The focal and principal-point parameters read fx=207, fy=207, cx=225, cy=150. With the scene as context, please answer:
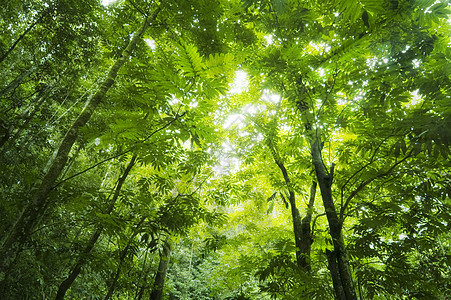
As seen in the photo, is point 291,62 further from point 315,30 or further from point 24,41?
point 24,41

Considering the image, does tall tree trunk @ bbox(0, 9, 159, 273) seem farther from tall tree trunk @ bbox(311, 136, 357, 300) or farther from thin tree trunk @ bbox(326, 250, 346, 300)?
thin tree trunk @ bbox(326, 250, 346, 300)

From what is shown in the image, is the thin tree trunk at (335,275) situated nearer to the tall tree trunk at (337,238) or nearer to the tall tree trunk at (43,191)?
the tall tree trunk at (337,238)

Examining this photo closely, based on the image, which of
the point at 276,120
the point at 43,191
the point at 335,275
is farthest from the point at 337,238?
the point at 43,191

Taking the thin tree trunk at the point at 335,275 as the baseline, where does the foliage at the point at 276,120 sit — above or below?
above

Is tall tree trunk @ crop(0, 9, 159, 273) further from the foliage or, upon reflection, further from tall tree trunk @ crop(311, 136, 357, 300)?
tall tree trunk @ crop(311, 136, 357, 300)

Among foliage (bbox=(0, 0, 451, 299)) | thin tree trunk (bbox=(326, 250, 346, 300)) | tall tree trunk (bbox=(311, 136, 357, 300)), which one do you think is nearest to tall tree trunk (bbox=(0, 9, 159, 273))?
foliage (bbox=(0, 0, 451, 299))

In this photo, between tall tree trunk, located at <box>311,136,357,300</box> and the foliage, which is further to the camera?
tall tree trunk, located at <box>311,136,357,300</box>

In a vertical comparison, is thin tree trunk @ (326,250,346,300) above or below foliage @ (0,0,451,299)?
below

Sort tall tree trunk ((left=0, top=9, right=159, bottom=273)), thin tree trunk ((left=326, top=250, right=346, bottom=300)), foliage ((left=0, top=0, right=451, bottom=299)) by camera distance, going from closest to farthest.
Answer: foliage ((left=0, top=0, right=451, bottom=299))
tall tree trunk ((left=0, top=9, right=159, bottom=273))
thin tree trunk ((left=326, top=250, right=346, bottom=300))

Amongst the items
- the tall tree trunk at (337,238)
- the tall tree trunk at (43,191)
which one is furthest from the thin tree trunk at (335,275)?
the tall tree trunk at (43,191)

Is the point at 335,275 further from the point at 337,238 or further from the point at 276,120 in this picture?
the point at 276,120

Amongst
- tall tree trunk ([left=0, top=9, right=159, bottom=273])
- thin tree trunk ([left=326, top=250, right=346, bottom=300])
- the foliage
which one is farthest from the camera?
thin tree trunk ([left=326, top=250, right=346, bottom=300])

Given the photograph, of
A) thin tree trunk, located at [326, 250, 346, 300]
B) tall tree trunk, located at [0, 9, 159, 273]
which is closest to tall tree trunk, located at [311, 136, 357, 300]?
thin tree trunk, located at [326, 250, 346, 300]

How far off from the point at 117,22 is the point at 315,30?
2.93 metres
